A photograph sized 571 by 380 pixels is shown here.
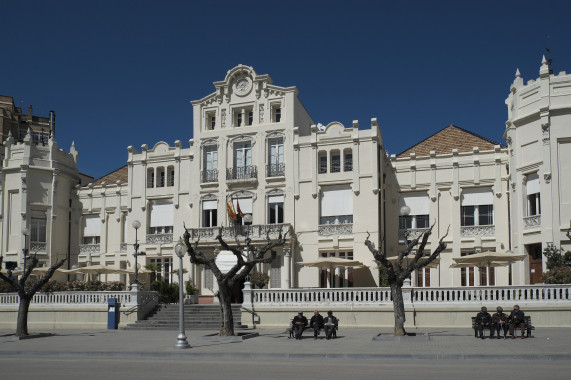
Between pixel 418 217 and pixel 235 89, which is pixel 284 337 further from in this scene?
pixel 235 89

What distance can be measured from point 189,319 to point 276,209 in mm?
11163

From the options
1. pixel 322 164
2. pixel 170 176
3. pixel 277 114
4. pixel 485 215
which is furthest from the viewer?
pixel 170 176

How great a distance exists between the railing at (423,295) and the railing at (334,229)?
28.9ft

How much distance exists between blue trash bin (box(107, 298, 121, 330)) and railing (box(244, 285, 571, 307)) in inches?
260

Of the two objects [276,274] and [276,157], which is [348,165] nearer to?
[276,157]

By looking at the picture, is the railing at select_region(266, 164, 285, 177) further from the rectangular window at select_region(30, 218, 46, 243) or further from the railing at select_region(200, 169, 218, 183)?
the rectangular window at select_region(30, 218, 46, 243)

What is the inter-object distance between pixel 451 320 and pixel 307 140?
16.4 meters

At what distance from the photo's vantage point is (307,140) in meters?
41.0

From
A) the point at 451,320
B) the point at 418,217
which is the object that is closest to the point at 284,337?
the point at 451,320

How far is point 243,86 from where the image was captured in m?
42.9

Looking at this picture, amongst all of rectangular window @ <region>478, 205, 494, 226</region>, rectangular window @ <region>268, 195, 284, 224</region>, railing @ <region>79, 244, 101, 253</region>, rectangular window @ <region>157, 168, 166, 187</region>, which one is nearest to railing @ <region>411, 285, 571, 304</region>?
rectangular window @ <region>478, 205, 494, 226</region>

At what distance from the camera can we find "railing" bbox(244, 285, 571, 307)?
1066 inches

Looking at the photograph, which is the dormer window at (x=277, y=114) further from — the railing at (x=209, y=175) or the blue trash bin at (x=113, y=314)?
the blue trash bin at (x=113, y=314)

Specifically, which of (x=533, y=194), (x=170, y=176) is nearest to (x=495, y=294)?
(x=533, y=194)
